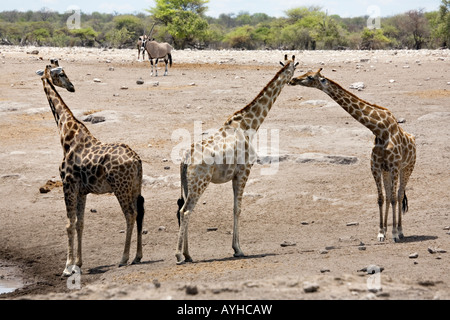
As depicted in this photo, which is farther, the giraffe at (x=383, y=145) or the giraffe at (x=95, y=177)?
the giraffe at (x=383, y=145)

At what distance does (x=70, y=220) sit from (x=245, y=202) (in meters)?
3.87

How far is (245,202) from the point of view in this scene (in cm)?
1240

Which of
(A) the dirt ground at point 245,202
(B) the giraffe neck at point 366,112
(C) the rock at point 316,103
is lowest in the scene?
(A) the dirt ground at point 245,202

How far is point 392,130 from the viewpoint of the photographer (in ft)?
32.3

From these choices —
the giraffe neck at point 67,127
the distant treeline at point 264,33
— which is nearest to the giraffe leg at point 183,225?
the giraffe neck at point 67,127

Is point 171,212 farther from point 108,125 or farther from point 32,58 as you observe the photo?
point 32,58

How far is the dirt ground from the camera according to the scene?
7543mm

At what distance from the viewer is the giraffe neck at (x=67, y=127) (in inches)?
374

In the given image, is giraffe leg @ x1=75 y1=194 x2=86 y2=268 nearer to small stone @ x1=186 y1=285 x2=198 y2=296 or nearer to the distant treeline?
small stone @ x1=186 y1=285 x2=198 y2=296

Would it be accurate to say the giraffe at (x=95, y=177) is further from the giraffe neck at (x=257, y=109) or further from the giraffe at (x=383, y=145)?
the giraffe at (x=383, y=145)

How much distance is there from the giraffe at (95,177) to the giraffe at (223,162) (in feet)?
1.94
